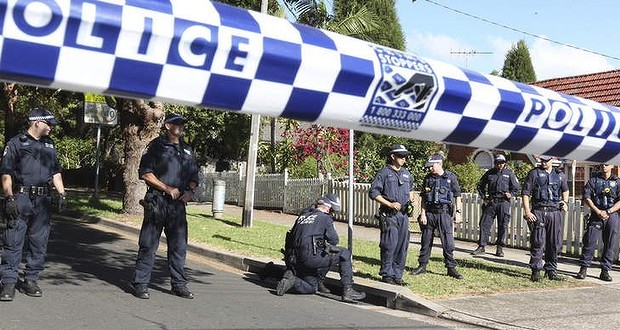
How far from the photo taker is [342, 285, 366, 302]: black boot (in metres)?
7.80

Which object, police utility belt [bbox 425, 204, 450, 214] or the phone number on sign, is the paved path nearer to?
police utility belt [bbox 425, 204, 450, 214]

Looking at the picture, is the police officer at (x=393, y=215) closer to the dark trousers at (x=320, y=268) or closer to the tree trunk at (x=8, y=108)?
the dark trousers at (x=320, y=268)

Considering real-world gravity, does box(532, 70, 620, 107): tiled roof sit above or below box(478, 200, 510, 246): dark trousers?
above

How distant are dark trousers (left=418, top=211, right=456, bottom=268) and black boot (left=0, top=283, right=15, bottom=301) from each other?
512 centimetres

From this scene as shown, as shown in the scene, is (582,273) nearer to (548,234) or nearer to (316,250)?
(548,234)

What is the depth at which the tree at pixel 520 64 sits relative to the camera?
1650 inches

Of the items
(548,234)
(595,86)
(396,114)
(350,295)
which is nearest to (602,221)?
(548,234)

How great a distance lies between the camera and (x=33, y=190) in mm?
6691

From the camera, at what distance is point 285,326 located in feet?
20.6

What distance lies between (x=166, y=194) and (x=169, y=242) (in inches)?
21.3

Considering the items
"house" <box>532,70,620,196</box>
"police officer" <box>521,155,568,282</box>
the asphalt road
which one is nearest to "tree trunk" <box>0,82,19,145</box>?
the asphalt road

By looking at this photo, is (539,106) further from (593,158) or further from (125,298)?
(125,298)

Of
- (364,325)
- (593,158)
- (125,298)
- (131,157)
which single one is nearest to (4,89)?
(131,157)

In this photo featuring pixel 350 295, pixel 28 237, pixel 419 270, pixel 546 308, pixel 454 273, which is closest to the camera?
pixel 28 237
